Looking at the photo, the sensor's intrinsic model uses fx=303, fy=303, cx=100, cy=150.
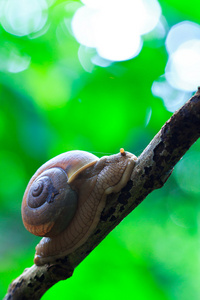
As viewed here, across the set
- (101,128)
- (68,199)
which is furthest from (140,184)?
(101,128)

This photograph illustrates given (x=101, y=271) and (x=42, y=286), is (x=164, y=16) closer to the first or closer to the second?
(x=101, y=271)

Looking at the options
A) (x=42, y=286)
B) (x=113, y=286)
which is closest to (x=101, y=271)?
(x=113, y=286)

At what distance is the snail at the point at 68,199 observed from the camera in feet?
5.05

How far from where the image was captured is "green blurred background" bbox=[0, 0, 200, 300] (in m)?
4.18

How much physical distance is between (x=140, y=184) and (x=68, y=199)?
16.9 inches

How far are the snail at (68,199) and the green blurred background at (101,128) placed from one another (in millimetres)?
2554

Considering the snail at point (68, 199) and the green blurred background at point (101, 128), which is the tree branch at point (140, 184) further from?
the green blurred background at point (101, 128)

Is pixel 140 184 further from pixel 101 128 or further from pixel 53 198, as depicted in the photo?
pixel 101 128

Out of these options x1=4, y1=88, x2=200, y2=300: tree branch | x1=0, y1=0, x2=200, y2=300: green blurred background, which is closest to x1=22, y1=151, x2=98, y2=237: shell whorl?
x1=4, y1=88, x2=200, y2=300: tree branch

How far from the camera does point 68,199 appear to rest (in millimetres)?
1601

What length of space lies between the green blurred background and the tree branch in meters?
2.55

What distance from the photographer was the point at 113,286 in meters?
3.99

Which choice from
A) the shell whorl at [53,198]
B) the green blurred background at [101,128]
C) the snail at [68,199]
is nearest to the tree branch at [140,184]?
the snail at [68,199]

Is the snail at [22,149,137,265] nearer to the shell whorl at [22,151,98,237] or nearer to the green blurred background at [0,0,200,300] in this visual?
the shell whorl at [22,151,98,237]
